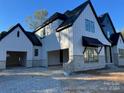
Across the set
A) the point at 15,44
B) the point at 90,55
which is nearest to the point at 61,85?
the point at 90,55

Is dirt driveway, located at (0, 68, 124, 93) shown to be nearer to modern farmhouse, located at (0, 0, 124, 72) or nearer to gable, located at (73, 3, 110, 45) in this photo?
modern farmhouse, located at (0, 0, 124, 72)

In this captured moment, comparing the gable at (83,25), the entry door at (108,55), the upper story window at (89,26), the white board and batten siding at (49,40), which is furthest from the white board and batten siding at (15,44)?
the entry door at (108,55)

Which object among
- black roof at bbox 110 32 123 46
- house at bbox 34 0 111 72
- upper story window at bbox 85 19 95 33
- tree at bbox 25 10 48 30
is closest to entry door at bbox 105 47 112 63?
black roof at bbox 110 32 123 46

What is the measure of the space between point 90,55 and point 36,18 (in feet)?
98.2

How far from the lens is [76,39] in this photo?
1833 cm

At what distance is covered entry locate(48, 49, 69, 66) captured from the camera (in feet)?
82.6

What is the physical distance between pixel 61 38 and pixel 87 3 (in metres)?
6.02

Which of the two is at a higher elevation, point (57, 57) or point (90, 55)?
point (90, 55)

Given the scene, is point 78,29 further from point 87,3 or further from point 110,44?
point 110,44

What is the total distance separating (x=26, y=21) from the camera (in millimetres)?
46406

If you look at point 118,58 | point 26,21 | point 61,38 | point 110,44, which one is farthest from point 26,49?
point 26,21

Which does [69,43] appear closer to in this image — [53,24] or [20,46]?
[53,24]

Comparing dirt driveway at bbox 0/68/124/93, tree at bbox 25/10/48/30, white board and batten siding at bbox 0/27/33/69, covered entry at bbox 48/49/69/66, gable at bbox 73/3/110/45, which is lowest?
dirt driveway at bbox 0/68/124/93

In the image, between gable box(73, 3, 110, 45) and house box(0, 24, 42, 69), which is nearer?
gable box(73, 3, 110, 45)
